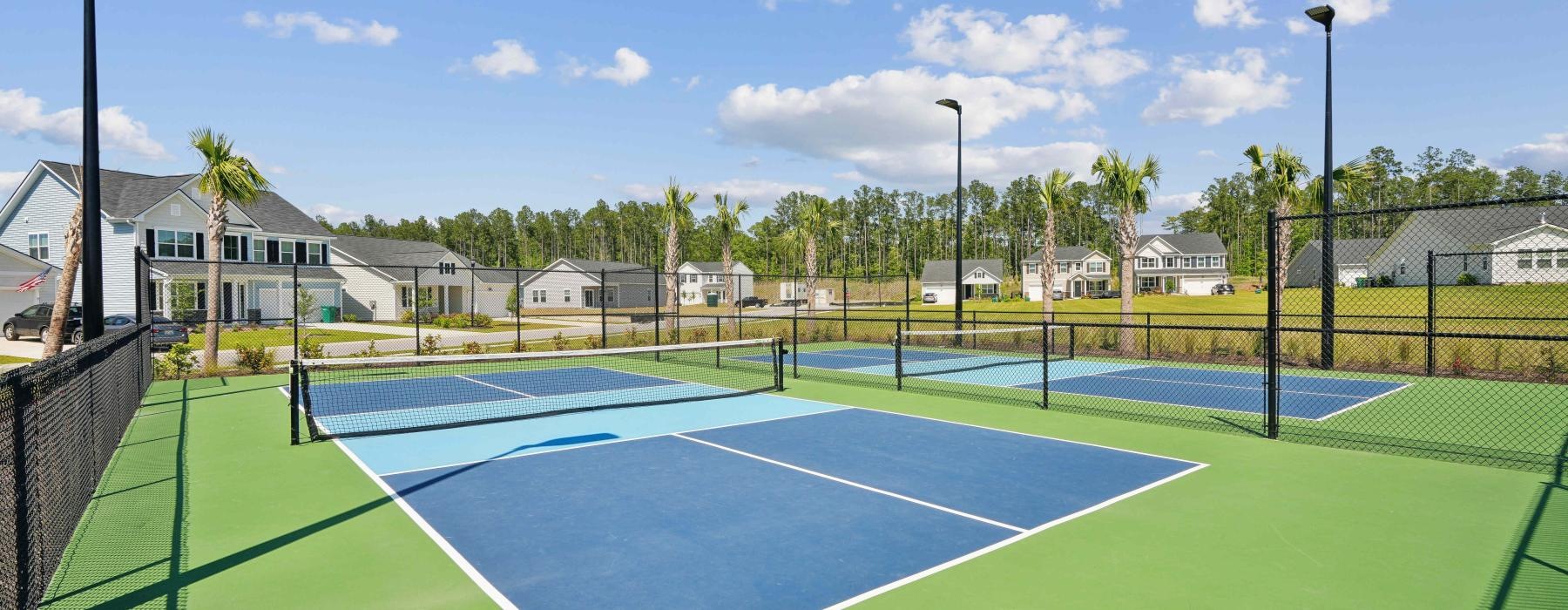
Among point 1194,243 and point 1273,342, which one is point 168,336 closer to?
point 1273,342

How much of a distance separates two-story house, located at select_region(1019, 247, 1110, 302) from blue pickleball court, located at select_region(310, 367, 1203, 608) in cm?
6522

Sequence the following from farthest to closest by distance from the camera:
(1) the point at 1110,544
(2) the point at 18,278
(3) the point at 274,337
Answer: (2) the point at 18,278 → (3) the point at 274,337 → (1) the point at 1110,544

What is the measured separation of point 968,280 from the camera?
246ft

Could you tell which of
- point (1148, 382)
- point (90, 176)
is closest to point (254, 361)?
point (90, 176)

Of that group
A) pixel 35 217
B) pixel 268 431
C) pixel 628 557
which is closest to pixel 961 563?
pixel 628 557

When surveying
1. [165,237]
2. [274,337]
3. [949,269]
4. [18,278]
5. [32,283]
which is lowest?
[274,337]

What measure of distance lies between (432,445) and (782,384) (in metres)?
6.76

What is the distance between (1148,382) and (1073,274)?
206 feet

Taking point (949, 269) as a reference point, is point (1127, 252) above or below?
below

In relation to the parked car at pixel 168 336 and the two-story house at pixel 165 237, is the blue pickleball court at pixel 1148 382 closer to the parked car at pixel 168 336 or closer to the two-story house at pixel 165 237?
the parked car at pixel 168 336

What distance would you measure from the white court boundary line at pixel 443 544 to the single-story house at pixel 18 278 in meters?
33.1

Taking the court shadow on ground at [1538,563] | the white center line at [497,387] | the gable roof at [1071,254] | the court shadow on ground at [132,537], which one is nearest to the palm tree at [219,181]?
the white center line at [497,387]

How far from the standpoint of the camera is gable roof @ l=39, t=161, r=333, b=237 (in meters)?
32.8

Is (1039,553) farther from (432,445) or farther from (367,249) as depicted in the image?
(367,249)
